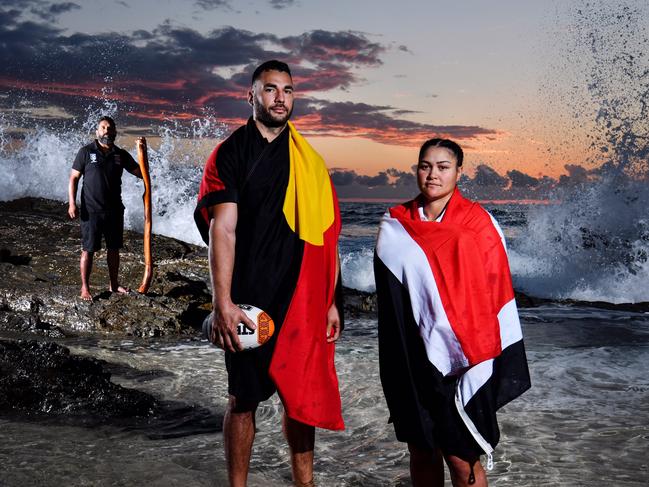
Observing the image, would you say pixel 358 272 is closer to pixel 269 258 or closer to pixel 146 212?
pixel 146 212

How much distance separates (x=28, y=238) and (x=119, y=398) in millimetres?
5390

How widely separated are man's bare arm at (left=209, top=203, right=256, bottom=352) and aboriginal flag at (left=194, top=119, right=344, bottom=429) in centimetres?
6

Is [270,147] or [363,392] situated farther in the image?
[363,392]

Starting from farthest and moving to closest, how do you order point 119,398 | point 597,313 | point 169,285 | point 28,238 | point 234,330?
point 597,313
point 28,238
point 169,285
point 119,398
point 234,330

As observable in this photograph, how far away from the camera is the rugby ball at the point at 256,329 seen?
3.06 meters

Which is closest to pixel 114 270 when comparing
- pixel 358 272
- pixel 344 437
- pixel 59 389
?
pixel 59 389

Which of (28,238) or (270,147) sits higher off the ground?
(270,147)

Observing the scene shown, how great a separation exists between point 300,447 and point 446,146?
1568mm

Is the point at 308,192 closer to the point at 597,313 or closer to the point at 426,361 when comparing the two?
the point at 426,361

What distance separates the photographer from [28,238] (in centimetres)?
962

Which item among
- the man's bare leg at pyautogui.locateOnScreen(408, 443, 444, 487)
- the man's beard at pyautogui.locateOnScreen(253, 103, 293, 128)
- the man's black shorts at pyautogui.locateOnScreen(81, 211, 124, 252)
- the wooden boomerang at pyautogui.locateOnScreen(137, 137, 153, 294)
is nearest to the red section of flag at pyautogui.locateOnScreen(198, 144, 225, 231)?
the man's beard at pyautogui.locateOnScreen(253, 103, 293, 128)

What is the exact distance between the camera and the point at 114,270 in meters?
8.22

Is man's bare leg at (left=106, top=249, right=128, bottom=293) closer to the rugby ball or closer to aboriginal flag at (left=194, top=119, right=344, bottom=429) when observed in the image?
aboriginal flag at (left=194, top=119, right=344, bottom=429)

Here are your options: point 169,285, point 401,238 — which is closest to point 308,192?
point 401,238
